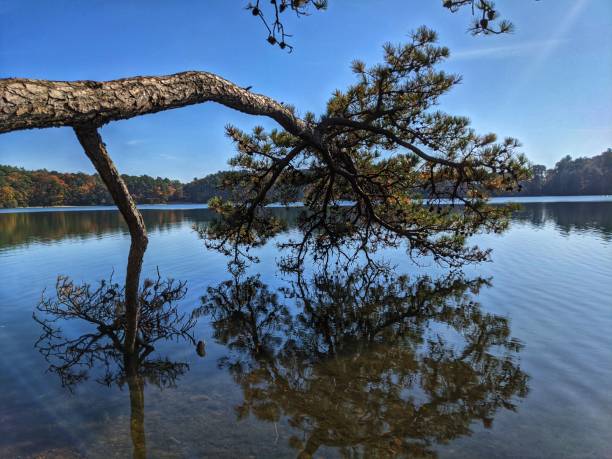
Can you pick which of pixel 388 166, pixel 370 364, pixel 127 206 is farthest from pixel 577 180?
pixel 127 206

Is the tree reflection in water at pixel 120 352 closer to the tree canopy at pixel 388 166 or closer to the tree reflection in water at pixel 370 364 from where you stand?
the tree reflection in water at pixel 370 364

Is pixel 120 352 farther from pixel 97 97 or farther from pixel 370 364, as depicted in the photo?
pixel 97 97

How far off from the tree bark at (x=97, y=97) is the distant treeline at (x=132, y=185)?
311 ft

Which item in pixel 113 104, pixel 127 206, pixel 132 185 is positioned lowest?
pixel 127 206

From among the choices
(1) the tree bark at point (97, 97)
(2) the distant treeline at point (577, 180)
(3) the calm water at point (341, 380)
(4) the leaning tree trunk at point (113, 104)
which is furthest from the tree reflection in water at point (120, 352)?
(2) the distant treeline at point (577, 180)

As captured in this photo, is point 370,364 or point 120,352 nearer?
point 370,364

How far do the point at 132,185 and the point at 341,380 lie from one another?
4815 inches

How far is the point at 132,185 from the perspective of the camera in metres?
115

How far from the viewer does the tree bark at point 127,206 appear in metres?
3.87

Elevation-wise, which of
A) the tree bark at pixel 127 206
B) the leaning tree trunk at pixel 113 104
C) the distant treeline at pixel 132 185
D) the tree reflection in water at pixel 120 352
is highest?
the distant treeline at pixel 132 185

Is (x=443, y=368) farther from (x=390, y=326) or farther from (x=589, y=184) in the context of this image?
(x=589, y=184)

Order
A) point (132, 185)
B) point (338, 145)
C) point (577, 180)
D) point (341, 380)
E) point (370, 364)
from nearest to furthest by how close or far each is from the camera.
→ point (341, 380)
point (370, 364)
point (338, 145)
point (577, 180)
point (132, 185)

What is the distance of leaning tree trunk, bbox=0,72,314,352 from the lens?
259 cm

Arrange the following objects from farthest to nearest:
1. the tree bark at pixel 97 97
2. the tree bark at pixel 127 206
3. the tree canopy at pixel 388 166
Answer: the tree canopy at pixel 388 166 < the tree bark at pixel 127 206 < the tree bark at pixel 97 97
